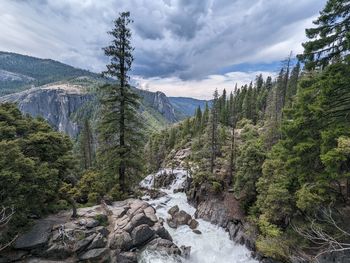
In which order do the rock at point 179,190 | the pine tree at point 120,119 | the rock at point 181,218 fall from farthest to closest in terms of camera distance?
the rock at point 179,190
the rock at point 181,218
the pine tree at point 120,119

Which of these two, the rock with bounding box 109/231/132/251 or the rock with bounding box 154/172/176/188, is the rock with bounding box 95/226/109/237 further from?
the rock with bounding box 154/172/176/188

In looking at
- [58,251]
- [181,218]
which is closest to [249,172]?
[181,218]

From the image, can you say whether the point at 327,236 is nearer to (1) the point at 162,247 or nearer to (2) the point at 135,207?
(1) the point at 162,247

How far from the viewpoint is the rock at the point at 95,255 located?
12.8 metres

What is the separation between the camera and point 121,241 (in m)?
14.3

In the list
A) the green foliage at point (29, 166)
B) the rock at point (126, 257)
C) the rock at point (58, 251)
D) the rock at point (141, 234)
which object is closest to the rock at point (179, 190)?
the rock at point (141, 234)

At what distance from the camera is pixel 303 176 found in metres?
13.7

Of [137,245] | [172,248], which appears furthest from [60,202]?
[172,248]

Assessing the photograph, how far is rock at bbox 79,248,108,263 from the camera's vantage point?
12.8 meters

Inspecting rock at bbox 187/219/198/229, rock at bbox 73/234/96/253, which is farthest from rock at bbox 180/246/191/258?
rock at bbox 73/234/96/253

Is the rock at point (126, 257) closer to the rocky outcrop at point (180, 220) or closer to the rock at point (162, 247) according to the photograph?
the rock at point (162, 247)

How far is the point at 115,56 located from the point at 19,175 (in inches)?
472

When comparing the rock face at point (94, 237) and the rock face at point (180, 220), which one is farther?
the rock face at point (180, 220)

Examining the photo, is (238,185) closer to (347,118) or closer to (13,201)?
(347,118)
